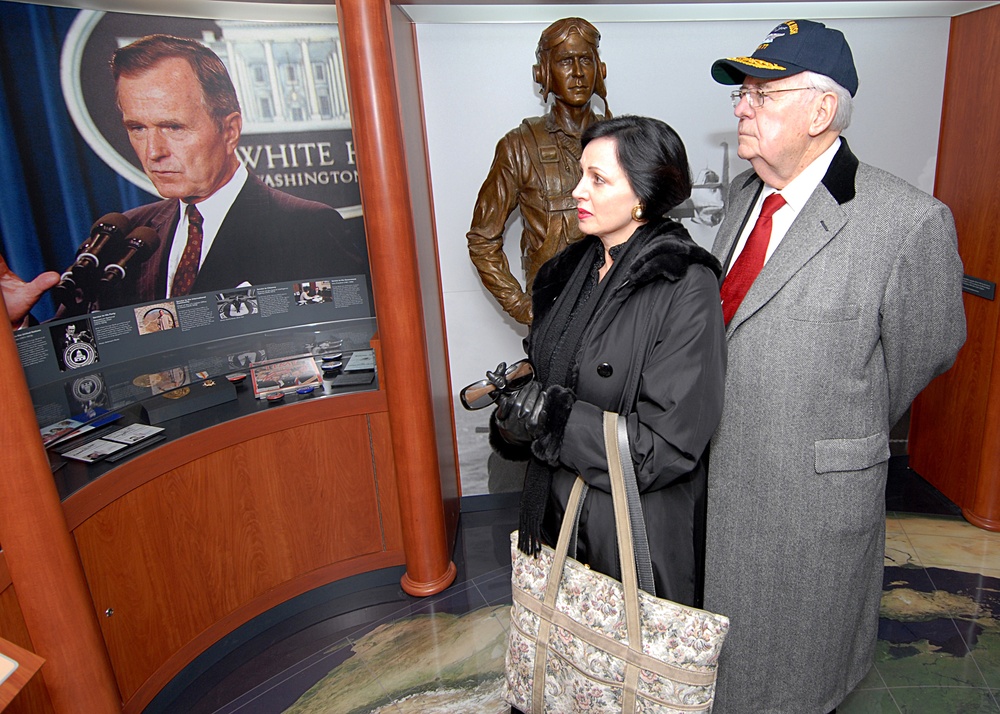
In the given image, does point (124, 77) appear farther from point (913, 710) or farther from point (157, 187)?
point (913, 710)

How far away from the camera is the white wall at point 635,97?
3.13 meters

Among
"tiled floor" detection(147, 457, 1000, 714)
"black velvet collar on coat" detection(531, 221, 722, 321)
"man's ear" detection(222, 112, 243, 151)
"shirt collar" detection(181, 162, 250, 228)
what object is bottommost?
"tiled floor" detection(147, 457, 1000, 714)


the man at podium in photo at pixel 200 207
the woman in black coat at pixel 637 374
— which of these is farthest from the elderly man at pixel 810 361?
the man at podium in photo at pixel 200 207

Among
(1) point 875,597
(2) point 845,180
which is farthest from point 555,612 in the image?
(2) point 845,180

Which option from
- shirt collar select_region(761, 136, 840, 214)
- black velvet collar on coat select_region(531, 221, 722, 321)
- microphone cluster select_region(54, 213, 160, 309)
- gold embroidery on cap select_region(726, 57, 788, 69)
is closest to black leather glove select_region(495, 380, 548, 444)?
black velvet collar on coat select_region(531, 221, 722, 321)

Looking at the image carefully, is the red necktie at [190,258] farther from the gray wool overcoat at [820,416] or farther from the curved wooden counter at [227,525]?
the gray wool overcoat at [820,416]

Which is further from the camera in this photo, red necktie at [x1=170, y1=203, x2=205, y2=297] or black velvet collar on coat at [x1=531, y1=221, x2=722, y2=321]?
red necktie at [x1=170, y1=203, x2=205, y2=297]

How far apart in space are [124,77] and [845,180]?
8.69 ft

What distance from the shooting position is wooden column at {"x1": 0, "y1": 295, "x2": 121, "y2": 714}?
1793 mm

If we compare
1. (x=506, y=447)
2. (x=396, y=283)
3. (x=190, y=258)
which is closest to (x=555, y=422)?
(x=506, y=447)

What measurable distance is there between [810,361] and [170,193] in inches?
102

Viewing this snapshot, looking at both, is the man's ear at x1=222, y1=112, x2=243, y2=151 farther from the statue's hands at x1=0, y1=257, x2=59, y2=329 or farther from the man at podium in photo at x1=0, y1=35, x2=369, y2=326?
the statue's hands at x1=0, y1=257, x2=59, y2=329

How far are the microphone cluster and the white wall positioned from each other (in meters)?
1.26

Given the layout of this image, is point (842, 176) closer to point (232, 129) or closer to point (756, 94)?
point (756, 94)
